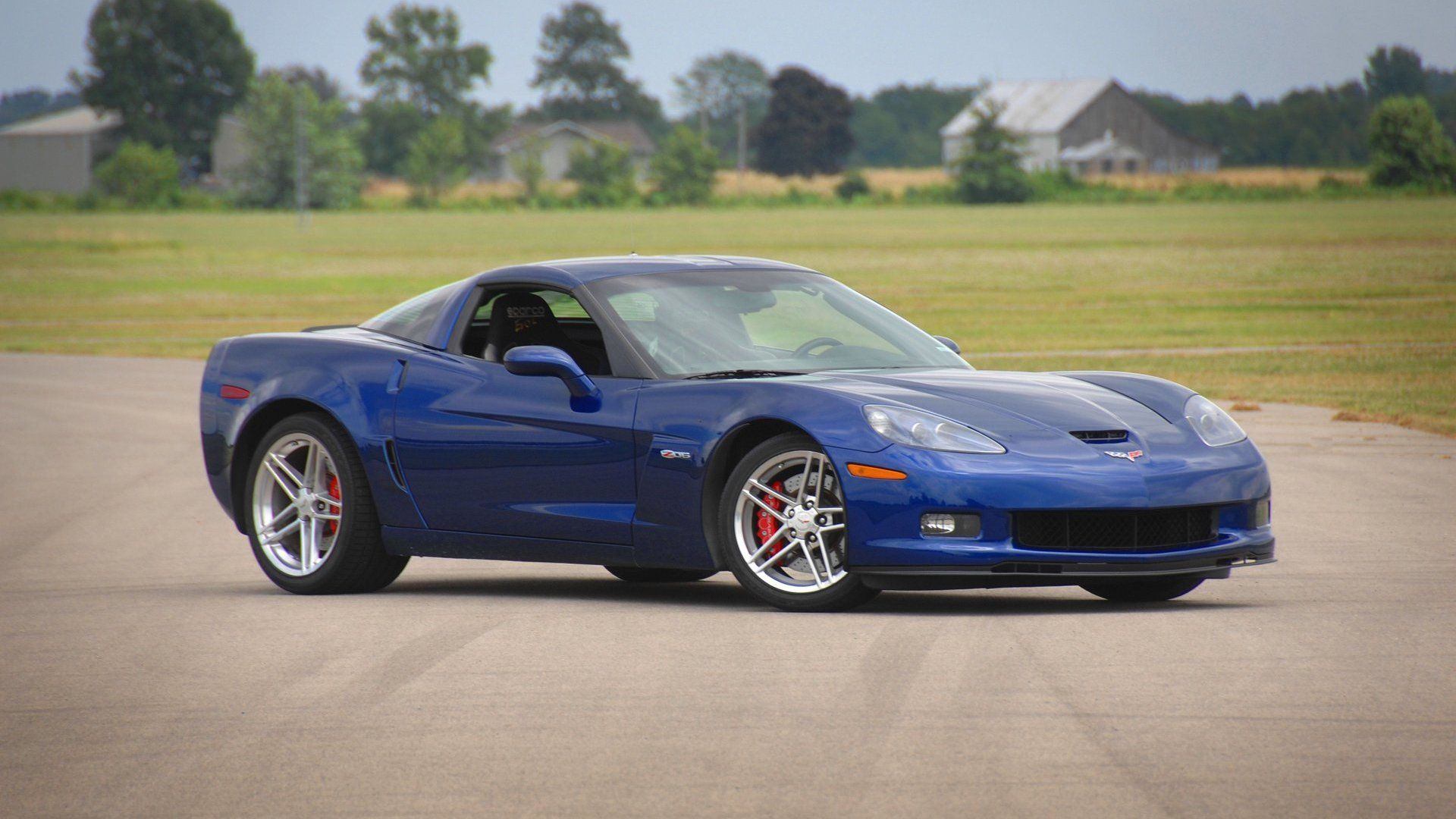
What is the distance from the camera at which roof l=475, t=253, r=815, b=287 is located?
27.2ft

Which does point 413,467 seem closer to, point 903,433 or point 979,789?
point 903,433

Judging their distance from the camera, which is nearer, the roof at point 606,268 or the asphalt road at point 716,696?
the asphalt road at point 716,696

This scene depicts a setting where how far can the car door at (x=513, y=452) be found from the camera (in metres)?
7.71

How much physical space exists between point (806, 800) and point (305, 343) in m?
4.65

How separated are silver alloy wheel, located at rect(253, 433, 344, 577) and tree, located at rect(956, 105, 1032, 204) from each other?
102282 millimetres

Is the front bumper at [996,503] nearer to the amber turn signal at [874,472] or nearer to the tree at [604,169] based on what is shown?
the amber turn signal at [874,472]

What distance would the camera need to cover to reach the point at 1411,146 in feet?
252

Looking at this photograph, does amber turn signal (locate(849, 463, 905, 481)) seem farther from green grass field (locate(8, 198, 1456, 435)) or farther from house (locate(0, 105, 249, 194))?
house (locate(0, 105, 249, 194))

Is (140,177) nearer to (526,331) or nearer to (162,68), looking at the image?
(162,68)

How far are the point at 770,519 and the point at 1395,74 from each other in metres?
79.0

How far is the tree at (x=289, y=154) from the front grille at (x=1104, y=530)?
113073 millimetres

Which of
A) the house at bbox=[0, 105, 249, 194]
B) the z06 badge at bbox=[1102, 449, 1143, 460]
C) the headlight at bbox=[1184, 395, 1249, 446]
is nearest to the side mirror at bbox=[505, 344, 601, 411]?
the z06 badge at bbox=[1102, 449, 1143, 460]

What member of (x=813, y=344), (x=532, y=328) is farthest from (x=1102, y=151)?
(x=813, y=344)

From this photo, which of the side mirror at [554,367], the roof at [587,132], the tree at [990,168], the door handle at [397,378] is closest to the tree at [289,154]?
the tree at [990,168]
